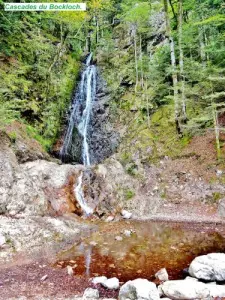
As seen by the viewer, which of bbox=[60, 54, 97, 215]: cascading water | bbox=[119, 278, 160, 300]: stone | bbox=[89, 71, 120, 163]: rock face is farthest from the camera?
bbox=[89, 71, 120, 163]: rock face

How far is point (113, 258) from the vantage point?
9.54 metres

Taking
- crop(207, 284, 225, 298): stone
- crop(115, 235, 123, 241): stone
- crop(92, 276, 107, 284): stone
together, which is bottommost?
crop(115, 235, 123, 241): stone

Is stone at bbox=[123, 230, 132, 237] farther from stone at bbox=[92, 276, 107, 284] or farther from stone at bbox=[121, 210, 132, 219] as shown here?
stone at bbox=[92, 276, 107, 284]

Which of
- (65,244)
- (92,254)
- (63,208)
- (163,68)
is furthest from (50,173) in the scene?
(163,68)

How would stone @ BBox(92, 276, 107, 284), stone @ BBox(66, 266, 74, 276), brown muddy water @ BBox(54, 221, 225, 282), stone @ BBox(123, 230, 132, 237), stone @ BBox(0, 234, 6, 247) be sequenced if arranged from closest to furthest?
stone @ BBox(92, 276, 107, 284), stone @ BBox(66, 266, 74, 276), brown muddy water @ BBox(54, 221, 225, 282), stone @ BBox(0, 234, 6, 247), stone @ BBox(123, 230, 132, 237)

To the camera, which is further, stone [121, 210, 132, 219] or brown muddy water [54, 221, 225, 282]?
stone [121, 210, 132, 219]

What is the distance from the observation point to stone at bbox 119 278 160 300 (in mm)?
6555

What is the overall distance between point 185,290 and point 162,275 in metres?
1.34

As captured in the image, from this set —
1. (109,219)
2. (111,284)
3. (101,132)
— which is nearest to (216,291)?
(111,284)

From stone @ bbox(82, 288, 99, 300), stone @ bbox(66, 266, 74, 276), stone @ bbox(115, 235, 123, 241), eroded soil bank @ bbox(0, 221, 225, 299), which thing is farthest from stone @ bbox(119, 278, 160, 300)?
stone @ bbox(115, 235, 123, 241)

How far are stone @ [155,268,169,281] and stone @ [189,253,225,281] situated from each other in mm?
692

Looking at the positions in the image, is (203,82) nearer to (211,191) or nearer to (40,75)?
(211,191)

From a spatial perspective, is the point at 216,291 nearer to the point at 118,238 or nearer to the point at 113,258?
the point at 113,258

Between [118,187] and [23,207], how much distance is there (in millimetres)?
5427
